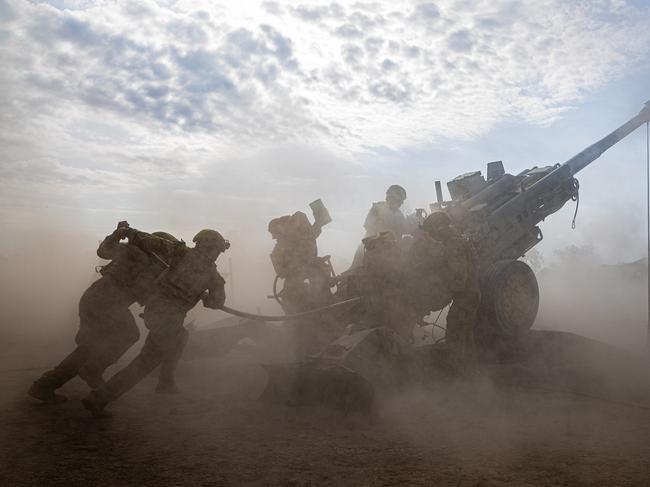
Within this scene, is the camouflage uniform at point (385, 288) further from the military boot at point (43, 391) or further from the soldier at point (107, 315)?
the military boot at point (43, 391)

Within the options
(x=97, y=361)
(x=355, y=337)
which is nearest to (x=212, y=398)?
(x=97, y=361)

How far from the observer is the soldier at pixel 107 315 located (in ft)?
21.0

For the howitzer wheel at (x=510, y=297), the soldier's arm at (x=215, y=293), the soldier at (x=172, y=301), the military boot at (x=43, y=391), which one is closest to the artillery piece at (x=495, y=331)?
the howitzer wheel at (x=510, y=297)

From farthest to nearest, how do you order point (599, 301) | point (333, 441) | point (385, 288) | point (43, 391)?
point (599, 301), point (385, 288), point (43, 391), point (333, 441)

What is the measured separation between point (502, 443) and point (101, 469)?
3.29 metres

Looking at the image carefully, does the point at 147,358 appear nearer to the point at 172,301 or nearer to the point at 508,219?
the point at 172,301

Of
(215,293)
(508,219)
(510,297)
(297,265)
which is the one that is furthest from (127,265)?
(508,219)

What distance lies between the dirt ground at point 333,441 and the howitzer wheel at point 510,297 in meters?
2.03

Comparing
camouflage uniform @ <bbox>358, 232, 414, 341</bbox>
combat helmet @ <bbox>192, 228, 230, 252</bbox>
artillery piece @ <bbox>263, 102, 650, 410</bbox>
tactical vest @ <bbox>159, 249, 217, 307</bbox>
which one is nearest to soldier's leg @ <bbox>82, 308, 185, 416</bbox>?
tactical vest @ <bbox>159, 249, 217, 307</bbox>

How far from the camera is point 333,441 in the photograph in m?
4.89

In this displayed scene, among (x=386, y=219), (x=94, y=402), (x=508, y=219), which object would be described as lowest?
(x=94, y=402)

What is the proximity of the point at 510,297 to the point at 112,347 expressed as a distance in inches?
246

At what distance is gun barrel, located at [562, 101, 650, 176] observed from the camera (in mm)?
11055

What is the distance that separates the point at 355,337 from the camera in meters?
6.38
